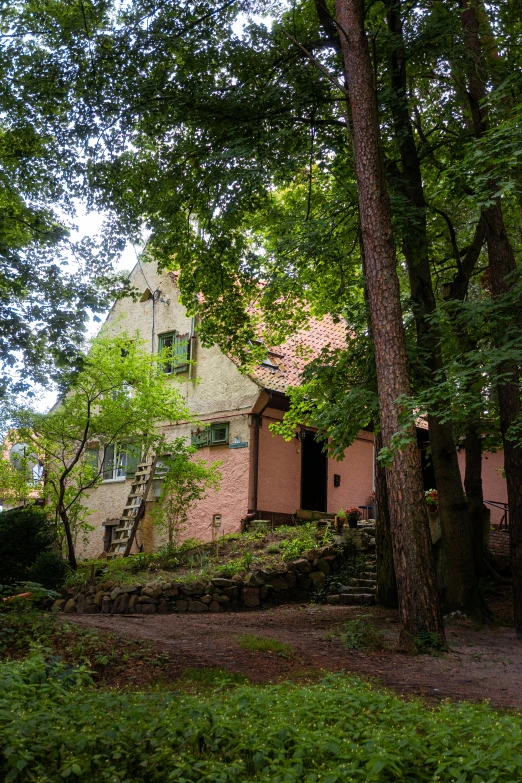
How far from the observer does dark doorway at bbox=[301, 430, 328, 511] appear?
2003 centimetres

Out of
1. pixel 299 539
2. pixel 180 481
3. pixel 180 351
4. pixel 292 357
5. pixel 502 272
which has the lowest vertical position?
pixel 299 539

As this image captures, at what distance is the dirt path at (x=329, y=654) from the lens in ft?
24.0

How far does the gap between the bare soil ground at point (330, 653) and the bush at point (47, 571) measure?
1.66 meters

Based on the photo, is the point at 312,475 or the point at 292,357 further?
the point at 292,357

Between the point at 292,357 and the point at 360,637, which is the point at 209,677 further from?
the point at 292,357

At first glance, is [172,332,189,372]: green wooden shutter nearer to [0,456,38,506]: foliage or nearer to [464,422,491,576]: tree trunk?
[0,456,38,506]: foliage

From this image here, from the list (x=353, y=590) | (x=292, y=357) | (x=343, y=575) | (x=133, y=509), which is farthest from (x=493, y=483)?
(x=133, y=509)

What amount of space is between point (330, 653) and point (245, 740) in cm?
467

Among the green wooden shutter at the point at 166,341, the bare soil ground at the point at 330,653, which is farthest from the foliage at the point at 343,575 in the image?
the green wooden shutter at the point at 166,341

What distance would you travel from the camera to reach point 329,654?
878 cm

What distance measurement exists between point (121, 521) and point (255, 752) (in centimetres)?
1532

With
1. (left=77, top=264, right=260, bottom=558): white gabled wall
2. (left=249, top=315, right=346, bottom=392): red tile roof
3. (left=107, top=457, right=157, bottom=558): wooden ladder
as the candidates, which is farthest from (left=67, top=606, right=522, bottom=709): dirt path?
(left=107, top=457, right=157, bottom=558): wooden ladder

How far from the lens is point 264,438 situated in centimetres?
1880

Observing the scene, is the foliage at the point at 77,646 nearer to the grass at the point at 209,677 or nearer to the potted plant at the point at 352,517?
the grass at the point at 209,677
